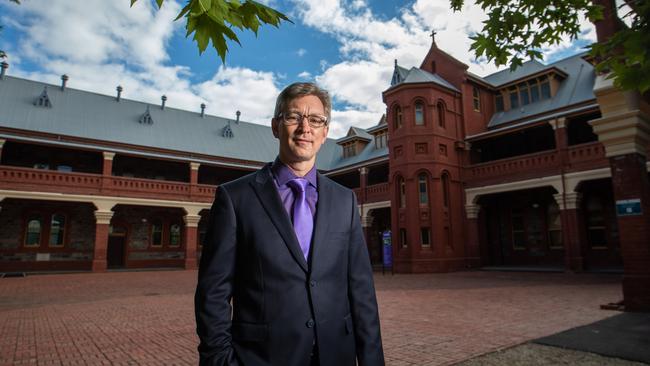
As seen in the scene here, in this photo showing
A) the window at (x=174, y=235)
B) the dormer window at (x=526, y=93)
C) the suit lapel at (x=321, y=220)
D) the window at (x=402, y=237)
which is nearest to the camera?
the suit lapel at (x=321, y=220)

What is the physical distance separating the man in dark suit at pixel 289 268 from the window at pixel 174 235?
25.1m


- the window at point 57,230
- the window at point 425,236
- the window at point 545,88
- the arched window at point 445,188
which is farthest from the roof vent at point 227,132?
the window at point 545,88

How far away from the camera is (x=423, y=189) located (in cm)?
1967

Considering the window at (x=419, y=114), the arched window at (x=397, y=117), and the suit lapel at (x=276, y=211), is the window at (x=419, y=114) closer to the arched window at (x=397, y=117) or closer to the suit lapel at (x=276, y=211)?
the arched window at (x=397, y=117)

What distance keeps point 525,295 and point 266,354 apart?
1004cm

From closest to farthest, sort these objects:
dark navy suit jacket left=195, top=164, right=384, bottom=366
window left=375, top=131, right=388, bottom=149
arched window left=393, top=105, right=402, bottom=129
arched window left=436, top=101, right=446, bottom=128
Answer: dark navy suit jacket left=195, top=164, right=384, bottom=366 → arched window left=436, top=101, right=446, bottom=128 → arched window left=393, top=105, right=402, bottom=129 → window left=375, top=131, right=388, bottom=149

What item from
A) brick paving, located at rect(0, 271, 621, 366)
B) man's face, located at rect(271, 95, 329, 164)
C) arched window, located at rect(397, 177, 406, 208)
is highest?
arched window, located at rect(397, 177, 406, 208)

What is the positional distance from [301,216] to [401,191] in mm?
18943

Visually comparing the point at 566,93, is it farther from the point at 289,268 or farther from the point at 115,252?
the point at 115,252

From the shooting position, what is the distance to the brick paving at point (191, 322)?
4.81m

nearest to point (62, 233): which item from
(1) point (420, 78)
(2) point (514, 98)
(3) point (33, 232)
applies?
(3) point (33, 232)

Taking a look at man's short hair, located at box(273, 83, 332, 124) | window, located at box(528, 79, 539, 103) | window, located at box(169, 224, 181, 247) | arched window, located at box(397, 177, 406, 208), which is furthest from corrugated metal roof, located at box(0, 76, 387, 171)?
man's short hair, located at box(273, 83, 332, 124)

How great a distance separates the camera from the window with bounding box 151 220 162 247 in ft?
79.7

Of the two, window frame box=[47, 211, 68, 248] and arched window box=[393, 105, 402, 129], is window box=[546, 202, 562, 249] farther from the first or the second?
window frame box=[47, 211, 68, 248]
